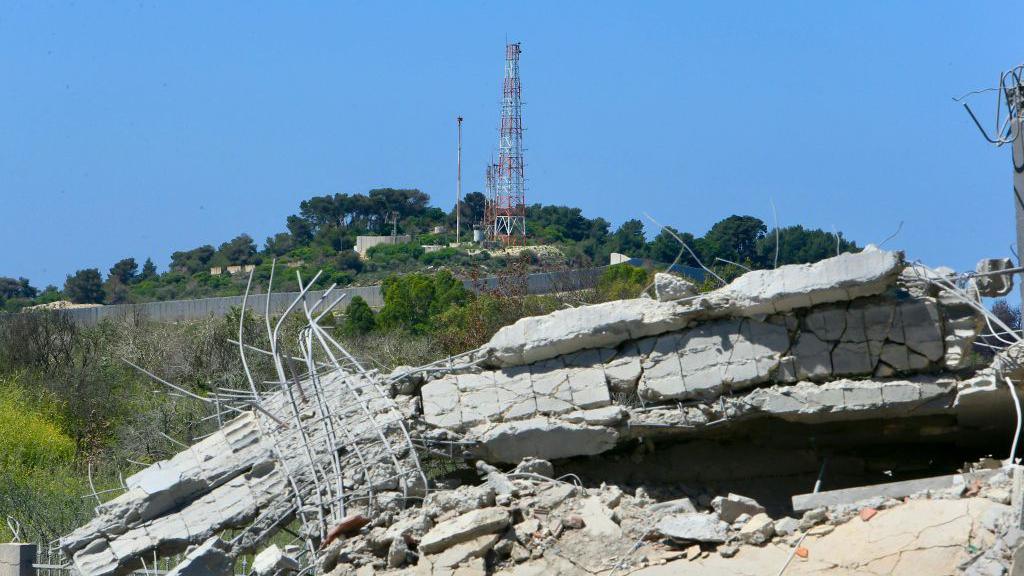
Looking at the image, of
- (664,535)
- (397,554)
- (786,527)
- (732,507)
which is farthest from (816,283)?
(397,554)

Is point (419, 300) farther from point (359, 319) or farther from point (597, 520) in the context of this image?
point (597, 520)

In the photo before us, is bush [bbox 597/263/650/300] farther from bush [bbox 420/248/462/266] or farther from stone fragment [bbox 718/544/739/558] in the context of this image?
bush [bbox 420/248/462/266]

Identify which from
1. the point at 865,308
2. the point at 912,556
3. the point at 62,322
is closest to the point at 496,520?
the point at 912,556

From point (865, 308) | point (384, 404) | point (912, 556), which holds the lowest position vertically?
point (912, 556)

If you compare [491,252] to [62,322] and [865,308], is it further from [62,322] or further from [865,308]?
[865,308]

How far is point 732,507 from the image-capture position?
27.0 ft

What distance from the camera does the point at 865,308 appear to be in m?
9.33

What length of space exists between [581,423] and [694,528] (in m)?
1.76

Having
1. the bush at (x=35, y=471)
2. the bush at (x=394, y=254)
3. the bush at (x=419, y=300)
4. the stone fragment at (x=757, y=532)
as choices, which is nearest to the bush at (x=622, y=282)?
the bush at (x=419, y=300)

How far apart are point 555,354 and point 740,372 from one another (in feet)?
4.91

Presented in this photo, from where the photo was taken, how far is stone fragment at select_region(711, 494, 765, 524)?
8.17m

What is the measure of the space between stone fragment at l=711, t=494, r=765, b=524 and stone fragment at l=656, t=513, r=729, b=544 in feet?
0.21

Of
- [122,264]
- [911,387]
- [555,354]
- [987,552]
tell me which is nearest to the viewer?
[987,552]

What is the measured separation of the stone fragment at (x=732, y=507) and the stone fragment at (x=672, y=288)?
2.00m
